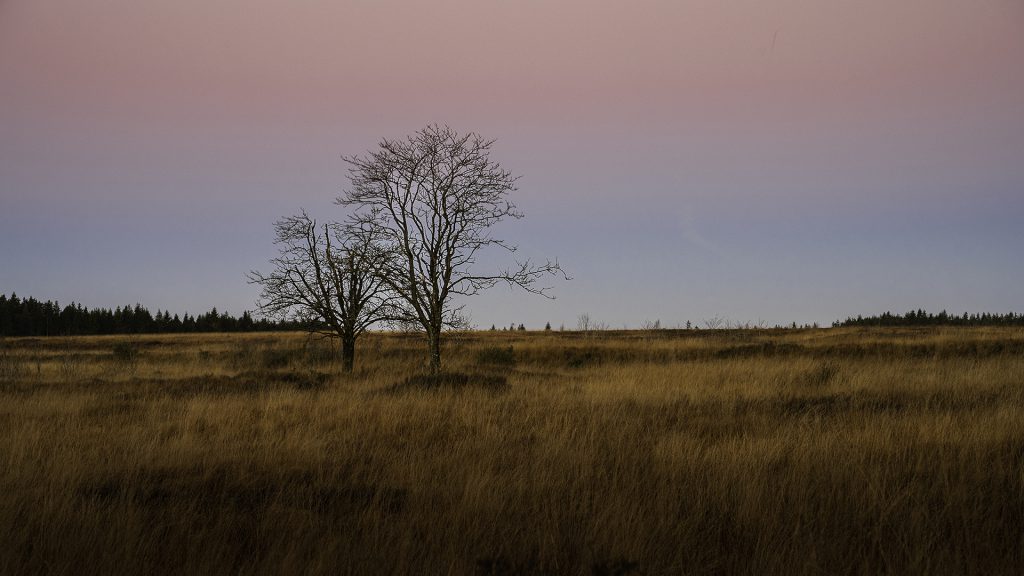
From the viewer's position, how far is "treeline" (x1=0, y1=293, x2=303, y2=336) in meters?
110

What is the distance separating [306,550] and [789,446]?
15.0ft

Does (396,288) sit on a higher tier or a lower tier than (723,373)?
higher

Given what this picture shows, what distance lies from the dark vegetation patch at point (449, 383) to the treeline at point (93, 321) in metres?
102

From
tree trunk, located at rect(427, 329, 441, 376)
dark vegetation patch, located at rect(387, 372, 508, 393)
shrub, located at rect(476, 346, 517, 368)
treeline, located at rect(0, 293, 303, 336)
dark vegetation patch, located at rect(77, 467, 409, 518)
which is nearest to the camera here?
dark vegetation patch, located at rect(77, 467, 409, 518)

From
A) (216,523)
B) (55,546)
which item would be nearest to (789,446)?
(216,523)

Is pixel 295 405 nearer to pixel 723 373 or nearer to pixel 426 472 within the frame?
pixel 426 472

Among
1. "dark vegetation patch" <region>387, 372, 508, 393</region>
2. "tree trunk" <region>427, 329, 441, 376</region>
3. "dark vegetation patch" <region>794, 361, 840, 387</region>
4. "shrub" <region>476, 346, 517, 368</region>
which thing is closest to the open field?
"dark vegetation patch" <region>387, 372, 508, 393</region>

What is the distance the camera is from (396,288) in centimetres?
1441

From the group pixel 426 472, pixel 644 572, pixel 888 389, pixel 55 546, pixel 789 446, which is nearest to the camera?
pixel 644 572

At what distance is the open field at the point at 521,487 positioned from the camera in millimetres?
3271

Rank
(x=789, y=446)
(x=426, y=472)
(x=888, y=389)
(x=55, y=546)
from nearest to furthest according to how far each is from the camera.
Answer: (x=55, y=546)
(x=426, y=472)
(x=789, y=446)
(x=888, y=389)

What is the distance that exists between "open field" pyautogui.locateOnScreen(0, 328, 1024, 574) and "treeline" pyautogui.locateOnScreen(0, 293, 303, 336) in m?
107

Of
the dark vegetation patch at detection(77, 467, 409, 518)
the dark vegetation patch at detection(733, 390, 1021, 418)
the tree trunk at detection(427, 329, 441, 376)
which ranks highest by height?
the tree trunk at detection(427, 329, 441, 376)

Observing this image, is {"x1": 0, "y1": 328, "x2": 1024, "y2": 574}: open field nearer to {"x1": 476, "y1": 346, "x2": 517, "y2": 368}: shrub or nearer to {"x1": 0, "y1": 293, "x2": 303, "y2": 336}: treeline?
{"x1": 476, "y1": 346, "x2": 517, "y2": 368}: shrub
